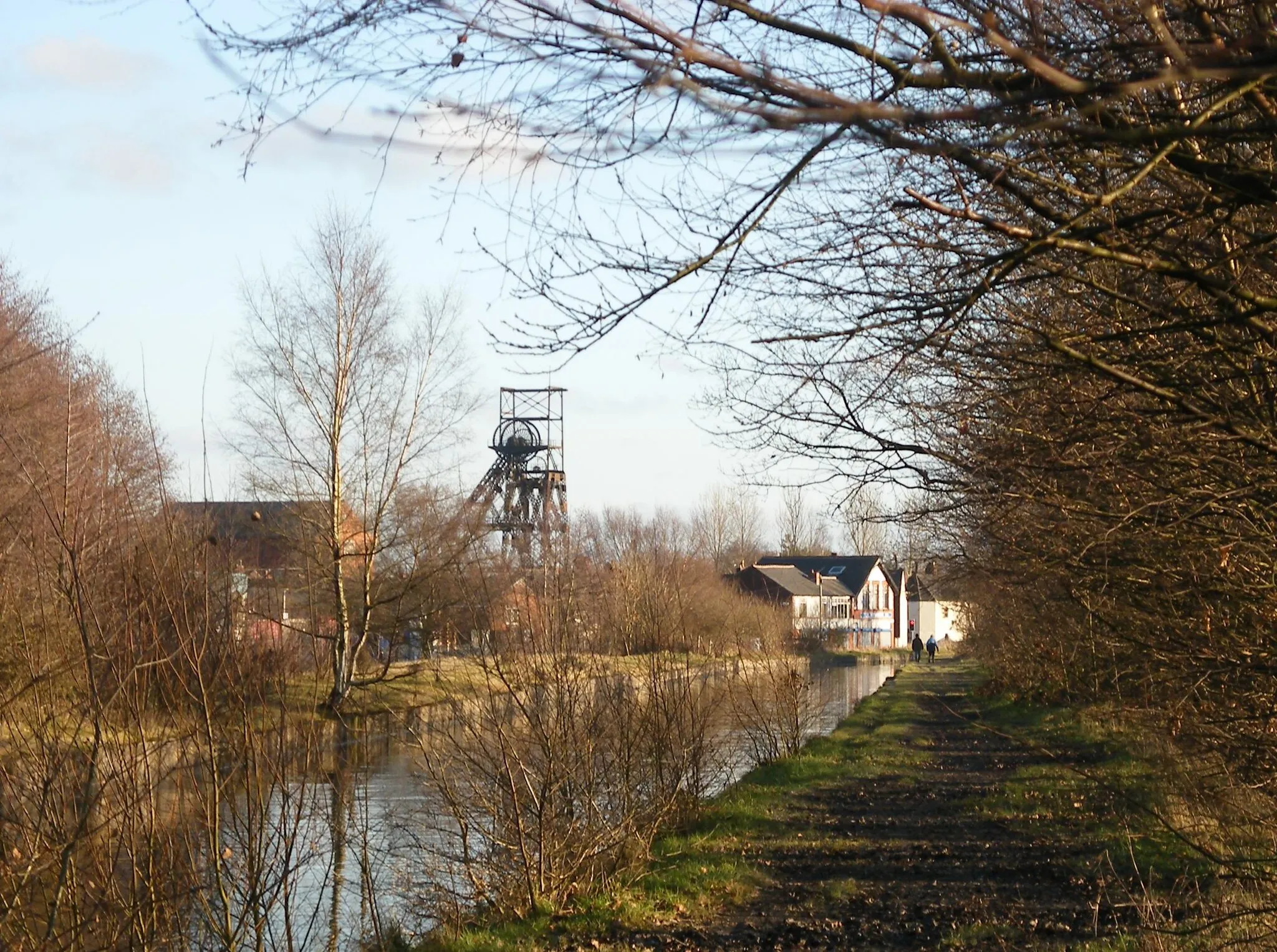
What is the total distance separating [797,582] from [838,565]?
1171 cm

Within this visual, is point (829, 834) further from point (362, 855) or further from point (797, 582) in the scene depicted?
point (797, 582)

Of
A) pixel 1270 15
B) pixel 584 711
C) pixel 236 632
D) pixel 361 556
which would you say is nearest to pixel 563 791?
pixel 584 711

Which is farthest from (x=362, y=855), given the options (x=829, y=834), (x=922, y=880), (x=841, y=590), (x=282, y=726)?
(x=841, y=590)

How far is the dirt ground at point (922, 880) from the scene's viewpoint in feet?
26.8

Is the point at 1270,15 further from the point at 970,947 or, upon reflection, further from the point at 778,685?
the point at 778,685

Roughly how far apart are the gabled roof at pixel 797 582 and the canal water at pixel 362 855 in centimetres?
6589

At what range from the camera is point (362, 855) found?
24.5 ft

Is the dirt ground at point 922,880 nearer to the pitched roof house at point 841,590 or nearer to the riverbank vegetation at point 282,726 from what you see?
the riverbank vegetation at point 282,726

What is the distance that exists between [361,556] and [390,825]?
54.3 ft

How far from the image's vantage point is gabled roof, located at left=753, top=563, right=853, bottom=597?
8212 centimetres

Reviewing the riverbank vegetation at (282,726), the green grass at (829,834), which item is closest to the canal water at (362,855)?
the riverbank vegetation at (282,726)

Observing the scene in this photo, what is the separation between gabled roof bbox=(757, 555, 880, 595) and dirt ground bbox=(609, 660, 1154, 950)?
78.0 metres

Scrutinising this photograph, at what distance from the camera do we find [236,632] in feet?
20.4

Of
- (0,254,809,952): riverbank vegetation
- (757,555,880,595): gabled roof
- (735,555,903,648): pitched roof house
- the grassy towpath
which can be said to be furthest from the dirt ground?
(757,555,880,595): gabled roof
